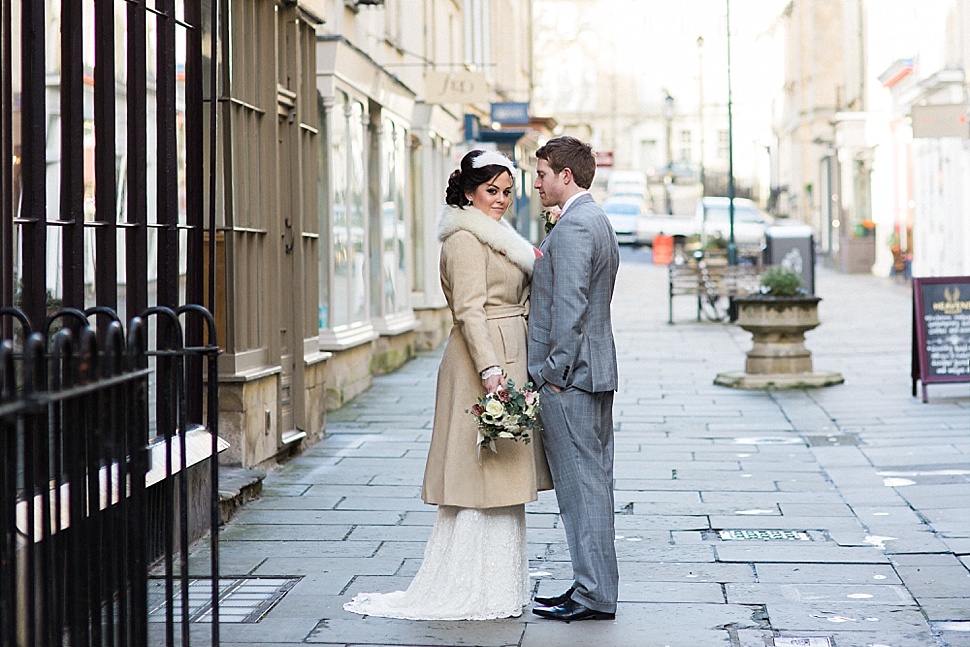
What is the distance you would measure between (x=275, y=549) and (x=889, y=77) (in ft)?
96.1

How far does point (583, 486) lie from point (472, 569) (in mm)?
531

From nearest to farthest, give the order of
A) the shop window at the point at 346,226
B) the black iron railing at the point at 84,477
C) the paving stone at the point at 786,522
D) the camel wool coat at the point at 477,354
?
the black iron railing at the point at 84,477
the camel wool coat at the point at 477,354
the paving stone at the point at 786,522
the shop window at the point at 346,226

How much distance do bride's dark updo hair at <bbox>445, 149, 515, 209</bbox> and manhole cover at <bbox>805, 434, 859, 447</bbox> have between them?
5482 mm

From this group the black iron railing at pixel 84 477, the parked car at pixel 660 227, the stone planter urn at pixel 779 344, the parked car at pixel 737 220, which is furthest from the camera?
the parked car at pixel 660 227

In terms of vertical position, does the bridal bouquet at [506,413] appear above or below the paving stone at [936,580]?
above

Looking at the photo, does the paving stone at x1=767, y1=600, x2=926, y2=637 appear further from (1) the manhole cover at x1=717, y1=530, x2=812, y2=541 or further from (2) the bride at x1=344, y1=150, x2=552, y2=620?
(1) the manhole cover at x1=717, y1=530, x2=812, y2=541

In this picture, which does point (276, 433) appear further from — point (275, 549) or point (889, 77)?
point (889, 77)

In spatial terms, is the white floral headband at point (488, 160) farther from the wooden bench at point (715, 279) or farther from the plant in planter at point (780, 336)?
the wooden bench at point (715, 279)

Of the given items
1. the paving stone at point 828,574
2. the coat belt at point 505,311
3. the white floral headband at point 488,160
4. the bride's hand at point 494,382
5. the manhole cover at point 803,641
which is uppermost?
the white floral headband at point 488,160

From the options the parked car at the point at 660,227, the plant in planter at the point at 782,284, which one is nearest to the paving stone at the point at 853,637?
the plant in planter at the point at 782,284

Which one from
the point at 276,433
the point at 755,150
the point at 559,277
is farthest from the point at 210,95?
the point at 755,150

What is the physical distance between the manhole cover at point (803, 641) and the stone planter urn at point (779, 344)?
8923 mm

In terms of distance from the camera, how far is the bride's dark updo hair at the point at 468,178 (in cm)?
566

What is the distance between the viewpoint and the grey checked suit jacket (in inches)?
218
